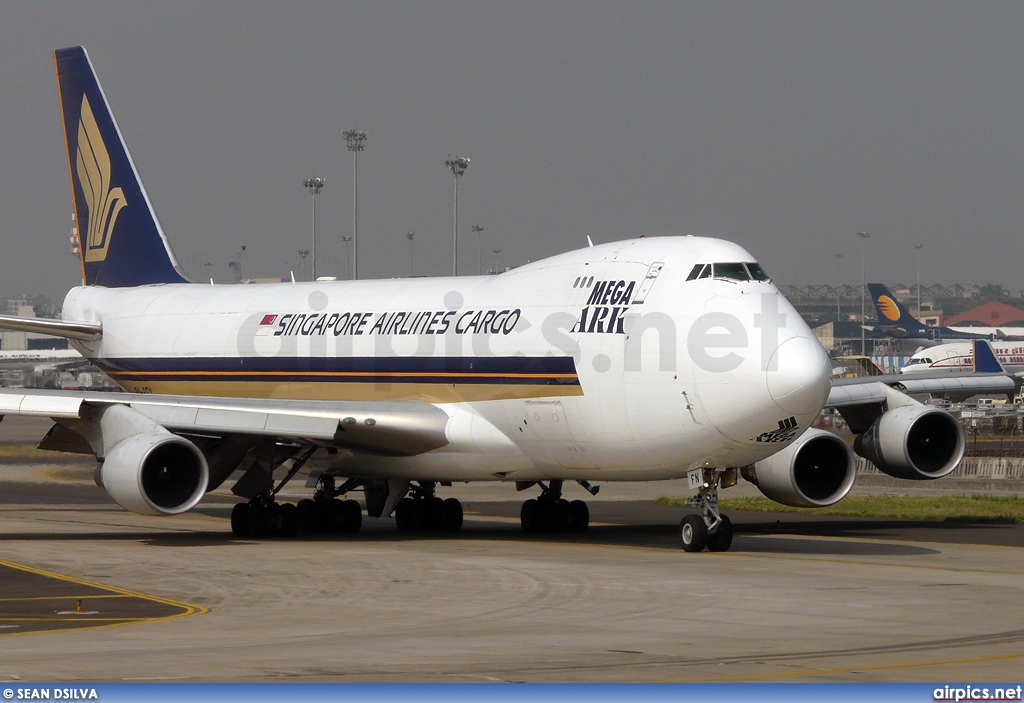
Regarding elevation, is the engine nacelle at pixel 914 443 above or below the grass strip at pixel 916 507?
above

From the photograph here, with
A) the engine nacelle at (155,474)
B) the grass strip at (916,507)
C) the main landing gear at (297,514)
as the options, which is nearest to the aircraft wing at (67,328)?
the main landing gear at (297,514)

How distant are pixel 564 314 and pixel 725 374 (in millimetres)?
3542

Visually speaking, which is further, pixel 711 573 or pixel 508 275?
pixel 508 275

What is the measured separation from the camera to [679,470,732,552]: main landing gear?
907 inches

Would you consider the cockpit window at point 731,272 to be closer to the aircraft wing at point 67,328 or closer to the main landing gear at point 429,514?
the main landing gear at point 429,514

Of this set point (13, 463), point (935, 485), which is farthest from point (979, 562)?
point (13, 463)

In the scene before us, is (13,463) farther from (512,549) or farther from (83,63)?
(512,549)

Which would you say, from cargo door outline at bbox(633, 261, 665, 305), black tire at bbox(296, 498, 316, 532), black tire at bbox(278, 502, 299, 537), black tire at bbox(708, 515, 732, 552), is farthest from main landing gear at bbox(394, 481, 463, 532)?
cargo door outline at bbox(633, 261, 665, 305)

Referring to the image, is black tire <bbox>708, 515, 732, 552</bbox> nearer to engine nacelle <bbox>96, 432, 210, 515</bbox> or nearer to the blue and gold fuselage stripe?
the blue and gold fuselage stripe

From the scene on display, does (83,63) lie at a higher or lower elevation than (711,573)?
higher

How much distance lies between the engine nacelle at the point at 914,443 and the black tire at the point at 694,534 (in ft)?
21.4

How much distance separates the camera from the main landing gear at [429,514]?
29.0 meters

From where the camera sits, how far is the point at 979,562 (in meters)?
22.1

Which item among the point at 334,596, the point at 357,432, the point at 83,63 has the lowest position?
the point at 334,596
